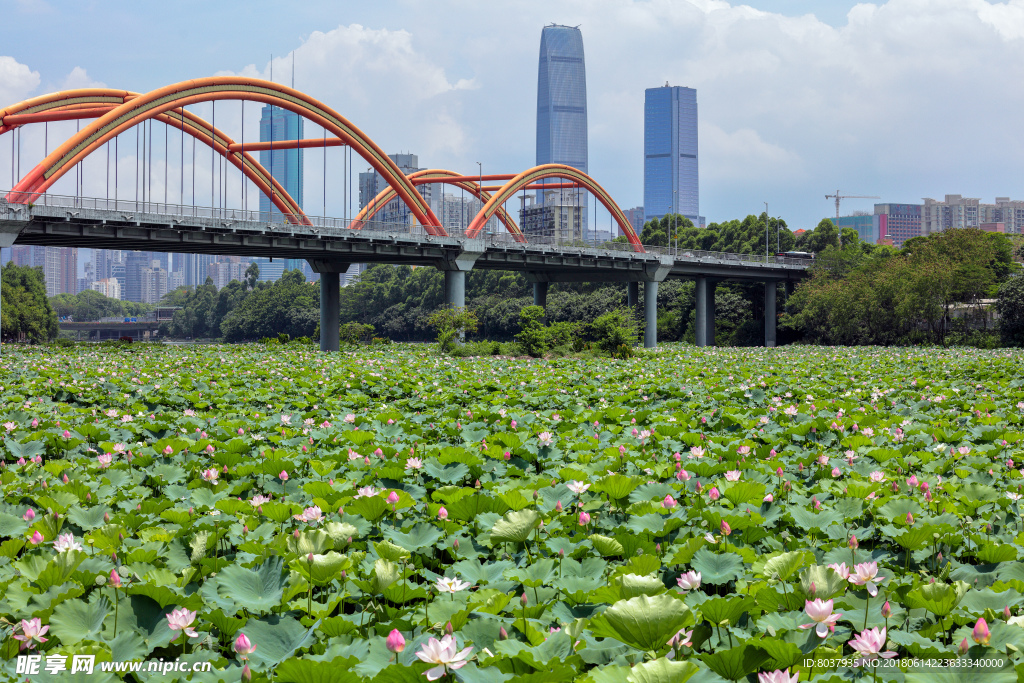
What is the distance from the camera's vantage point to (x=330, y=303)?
54375mm

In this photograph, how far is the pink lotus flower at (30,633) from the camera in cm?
312

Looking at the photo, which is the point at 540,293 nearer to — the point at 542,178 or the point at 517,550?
the point at 542,178

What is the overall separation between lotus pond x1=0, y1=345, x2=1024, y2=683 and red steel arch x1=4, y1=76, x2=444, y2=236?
107 feet

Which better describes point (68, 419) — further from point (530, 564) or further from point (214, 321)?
point (214, 321)

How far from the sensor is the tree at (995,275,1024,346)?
147 feet

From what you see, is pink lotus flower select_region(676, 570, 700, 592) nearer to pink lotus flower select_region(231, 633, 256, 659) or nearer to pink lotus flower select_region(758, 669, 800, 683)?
pink lotus flower select_region(758, 669, 800, 683)

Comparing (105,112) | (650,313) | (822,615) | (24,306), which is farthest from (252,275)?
(822,615)

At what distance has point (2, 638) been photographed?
10.6ft

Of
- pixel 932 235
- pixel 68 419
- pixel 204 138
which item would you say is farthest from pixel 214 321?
pixel 68 419

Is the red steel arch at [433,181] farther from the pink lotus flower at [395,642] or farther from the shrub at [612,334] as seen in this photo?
the pink lotus flower at [395,642]

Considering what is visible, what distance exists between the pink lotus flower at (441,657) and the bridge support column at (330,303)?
5194 cm

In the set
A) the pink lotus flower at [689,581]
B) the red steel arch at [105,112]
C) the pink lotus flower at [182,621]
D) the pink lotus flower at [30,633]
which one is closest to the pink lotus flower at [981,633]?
the pink lotus flower at [689,581]

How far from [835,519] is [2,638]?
15.2 ft

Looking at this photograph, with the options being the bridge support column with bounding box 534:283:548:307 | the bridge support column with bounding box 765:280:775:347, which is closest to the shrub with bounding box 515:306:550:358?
the bridge support column with bounding box 534:283:548:307
